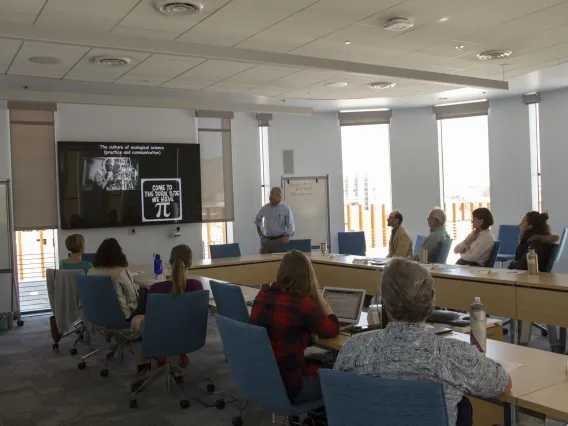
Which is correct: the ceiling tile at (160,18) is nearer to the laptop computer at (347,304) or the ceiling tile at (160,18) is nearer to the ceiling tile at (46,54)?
the ceiling tile at (46,54)

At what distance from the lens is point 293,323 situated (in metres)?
2.92

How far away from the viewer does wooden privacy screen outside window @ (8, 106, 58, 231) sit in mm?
7730

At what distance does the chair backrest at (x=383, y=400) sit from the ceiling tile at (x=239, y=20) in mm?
3275

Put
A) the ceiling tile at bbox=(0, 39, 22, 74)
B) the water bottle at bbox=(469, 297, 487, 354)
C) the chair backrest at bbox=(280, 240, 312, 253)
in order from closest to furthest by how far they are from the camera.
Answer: the water bottle at bbox=(469, 297, 487, 354), the ceiling tile at bbox=(0, 39, 22, 74), the chair backrest at bbox=(280, 240, 312, 253)

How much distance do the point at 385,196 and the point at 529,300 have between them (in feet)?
19.7

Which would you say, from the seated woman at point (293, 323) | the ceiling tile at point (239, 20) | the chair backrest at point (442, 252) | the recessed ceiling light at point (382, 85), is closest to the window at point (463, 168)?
the recessed ceiling light at point (382, 85)

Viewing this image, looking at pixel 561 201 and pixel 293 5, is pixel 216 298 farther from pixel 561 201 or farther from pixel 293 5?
pixel 561 201

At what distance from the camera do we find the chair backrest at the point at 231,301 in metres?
3.80

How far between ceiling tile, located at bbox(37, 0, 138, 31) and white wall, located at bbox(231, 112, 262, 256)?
4.54 m

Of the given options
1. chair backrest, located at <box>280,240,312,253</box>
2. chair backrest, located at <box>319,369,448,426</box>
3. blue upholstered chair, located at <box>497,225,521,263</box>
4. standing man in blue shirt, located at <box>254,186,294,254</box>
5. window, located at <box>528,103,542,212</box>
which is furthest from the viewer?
window, located at <box>528,103,542,212</box>

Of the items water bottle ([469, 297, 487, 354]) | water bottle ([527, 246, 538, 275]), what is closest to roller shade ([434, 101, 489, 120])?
water bottle ([527, 246, 538, 275])

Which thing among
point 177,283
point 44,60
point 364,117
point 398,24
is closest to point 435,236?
point 398,24

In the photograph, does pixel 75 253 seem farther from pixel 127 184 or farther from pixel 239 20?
pixel 239 20

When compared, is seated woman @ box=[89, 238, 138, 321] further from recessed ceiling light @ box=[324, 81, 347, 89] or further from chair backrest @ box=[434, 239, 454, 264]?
recessed ceiling light @ box=[324, 81, 347, 89]
